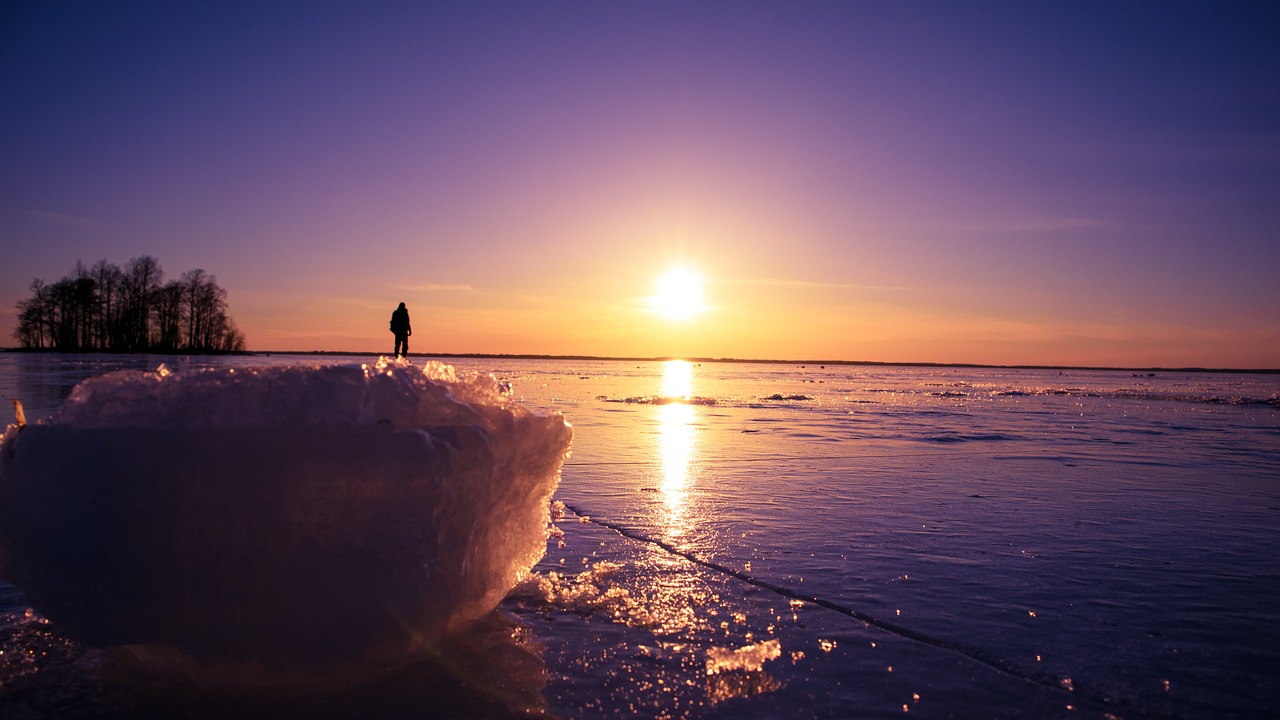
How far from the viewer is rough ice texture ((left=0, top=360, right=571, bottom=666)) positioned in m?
2.14

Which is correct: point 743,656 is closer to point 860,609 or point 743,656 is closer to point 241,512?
point 860,609

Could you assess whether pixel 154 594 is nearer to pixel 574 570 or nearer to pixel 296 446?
pixel 296 446

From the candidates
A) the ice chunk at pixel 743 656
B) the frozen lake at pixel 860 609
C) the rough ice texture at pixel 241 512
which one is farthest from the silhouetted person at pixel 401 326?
the ice chunk at pixel 743 656

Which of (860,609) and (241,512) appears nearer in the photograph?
(241,512)

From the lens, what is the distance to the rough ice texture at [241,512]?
2137 millimetres

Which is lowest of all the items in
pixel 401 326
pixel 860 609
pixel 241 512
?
pixel 860 609

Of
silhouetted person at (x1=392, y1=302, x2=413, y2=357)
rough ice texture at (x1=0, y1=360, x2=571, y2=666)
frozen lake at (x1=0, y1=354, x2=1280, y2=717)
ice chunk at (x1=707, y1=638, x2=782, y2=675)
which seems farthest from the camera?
silhouetted person at (x1=392, y1=302, x2=413, y2=357)

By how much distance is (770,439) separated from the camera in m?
10.0

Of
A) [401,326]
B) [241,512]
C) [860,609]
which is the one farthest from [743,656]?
[401,326]

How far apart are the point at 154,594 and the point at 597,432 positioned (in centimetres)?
849

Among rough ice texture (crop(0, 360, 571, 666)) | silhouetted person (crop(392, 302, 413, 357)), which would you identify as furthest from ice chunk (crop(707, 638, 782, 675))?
silhouetted person (crop(392, 302, 413, 357))

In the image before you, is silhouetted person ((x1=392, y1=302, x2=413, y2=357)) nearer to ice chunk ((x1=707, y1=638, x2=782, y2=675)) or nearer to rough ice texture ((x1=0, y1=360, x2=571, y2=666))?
rough ice texture ((x1=0, y1=360, x2=571, y2=666))

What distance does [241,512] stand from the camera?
2.18m

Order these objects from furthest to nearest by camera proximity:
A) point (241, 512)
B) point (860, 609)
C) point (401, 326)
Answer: point (401, 326) → point (860, 609) → point (241, 512)
